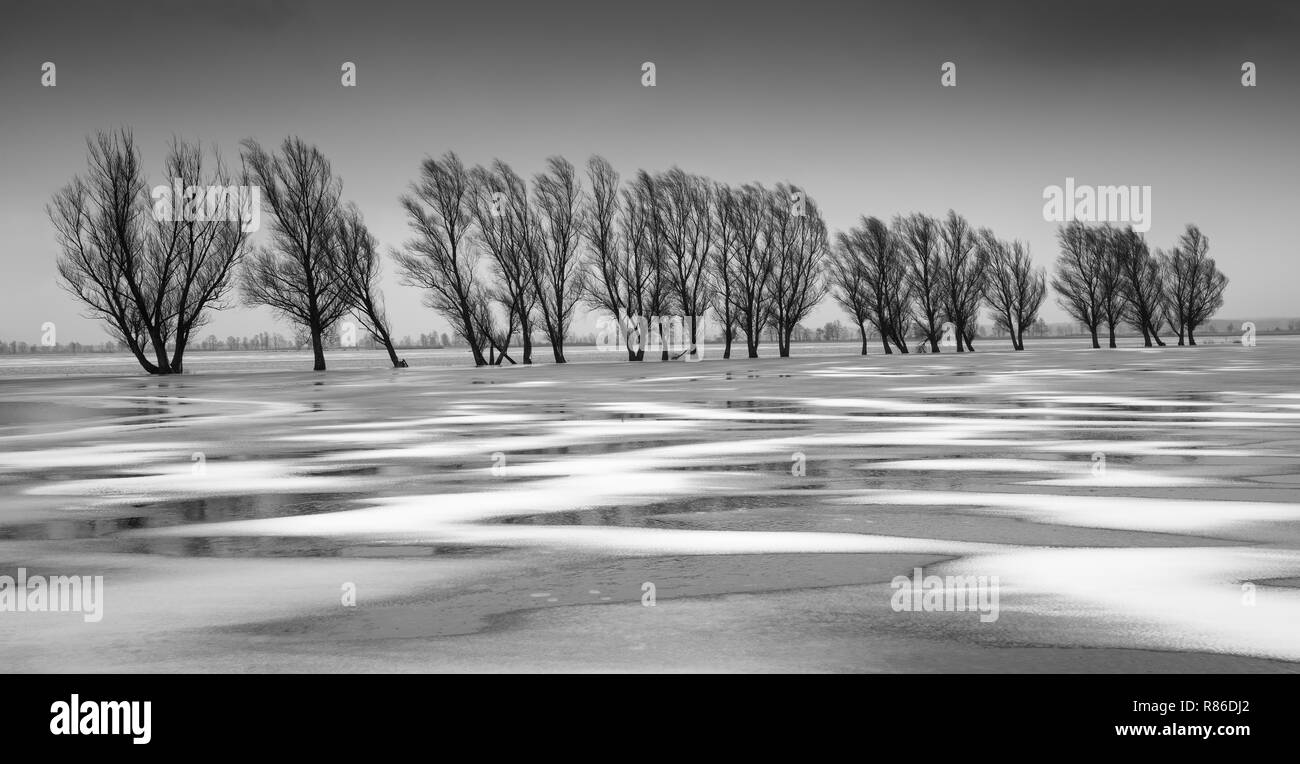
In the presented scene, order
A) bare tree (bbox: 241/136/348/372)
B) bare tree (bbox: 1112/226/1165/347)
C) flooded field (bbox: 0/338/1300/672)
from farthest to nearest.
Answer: bare tree (bbox: 1112/226/1165/347)
bare tree (bbox: 241/136/348/372)
flooded field (bbox: 0/338/1300/672)

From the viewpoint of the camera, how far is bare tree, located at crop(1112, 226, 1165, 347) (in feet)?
277

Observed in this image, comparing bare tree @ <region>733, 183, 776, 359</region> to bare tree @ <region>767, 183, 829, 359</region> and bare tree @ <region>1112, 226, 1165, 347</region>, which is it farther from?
bare tree @ <region>1112, 226, 1165, 347</region>

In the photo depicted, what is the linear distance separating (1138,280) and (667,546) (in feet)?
293

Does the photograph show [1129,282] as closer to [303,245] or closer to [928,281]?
[928,281]

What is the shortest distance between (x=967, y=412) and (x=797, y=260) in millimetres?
54100

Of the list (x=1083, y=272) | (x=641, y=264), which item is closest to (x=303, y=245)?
(x=641, y=264)

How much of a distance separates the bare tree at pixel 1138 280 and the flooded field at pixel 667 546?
257ft

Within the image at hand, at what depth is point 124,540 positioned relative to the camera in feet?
20.4

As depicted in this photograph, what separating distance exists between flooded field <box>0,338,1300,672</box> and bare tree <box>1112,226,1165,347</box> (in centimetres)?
7823

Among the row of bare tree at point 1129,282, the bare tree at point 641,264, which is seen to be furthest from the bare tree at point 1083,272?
the bare tree at point 641,264

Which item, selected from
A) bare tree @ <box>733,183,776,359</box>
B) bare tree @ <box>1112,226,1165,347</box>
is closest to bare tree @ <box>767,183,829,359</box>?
bare tree @ <box>733,183,776,359</box>

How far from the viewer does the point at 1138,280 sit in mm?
84938
